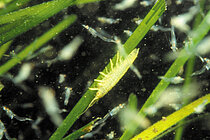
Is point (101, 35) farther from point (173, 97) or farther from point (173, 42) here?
point (173, 97)

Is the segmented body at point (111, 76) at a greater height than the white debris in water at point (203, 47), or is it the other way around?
the segmented body at point (111, 76)

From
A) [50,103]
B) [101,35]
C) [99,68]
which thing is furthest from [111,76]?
[50,103]

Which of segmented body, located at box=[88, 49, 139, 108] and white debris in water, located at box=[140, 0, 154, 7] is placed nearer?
segmented body, located at box=[88, 49, 139, 108]

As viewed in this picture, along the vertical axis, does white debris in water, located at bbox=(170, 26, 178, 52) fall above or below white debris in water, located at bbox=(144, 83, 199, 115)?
above

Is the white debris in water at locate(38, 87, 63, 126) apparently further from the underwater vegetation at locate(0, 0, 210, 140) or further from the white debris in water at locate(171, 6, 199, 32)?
the white debris in water at locate(171, 6, 199, 32)

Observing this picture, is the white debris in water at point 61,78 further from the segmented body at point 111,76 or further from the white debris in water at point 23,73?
the segmented body at point 111,76

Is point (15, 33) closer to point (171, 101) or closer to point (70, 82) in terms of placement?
point (70, 82)

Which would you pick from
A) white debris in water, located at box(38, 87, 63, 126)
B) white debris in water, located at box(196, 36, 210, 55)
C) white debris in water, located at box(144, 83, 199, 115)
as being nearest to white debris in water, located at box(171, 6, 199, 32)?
white debris in water, located at box(196, 36, 210, 55)

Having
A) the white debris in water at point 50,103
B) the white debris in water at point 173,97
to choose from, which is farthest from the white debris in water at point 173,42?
the white debris in water at point 50,103

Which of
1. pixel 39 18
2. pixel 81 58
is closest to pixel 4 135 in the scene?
pixel 81 58
